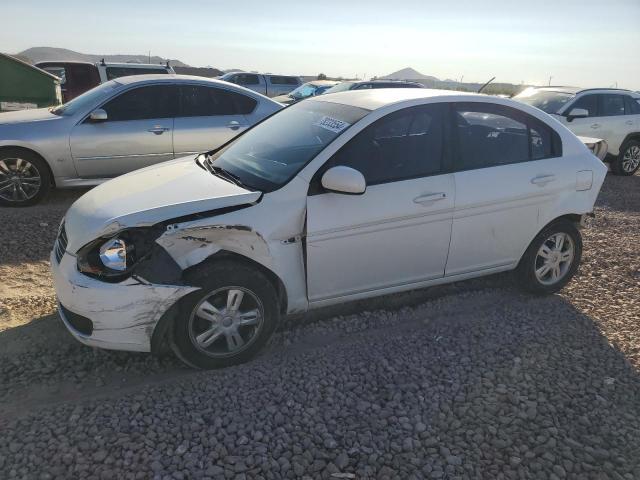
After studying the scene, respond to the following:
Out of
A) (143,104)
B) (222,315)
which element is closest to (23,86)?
(143,104)

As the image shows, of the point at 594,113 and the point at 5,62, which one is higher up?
the point at 5,62

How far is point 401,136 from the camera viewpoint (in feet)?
12.5

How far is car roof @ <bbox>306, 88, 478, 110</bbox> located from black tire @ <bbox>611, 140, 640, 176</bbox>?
8.06m

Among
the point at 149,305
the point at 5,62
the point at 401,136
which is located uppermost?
the point at 5,62

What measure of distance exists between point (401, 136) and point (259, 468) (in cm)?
242

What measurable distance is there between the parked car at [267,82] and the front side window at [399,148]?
730 inches

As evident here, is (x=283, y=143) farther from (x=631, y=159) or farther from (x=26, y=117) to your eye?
(x=631, y=159)

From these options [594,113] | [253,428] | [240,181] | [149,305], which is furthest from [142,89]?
[594,113]

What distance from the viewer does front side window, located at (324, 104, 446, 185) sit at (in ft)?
11.9

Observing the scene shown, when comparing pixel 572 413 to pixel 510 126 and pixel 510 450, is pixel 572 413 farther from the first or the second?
pixel 510 126

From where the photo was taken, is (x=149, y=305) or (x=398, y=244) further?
(x=398, y=244)

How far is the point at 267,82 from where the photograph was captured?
22000 millimetres

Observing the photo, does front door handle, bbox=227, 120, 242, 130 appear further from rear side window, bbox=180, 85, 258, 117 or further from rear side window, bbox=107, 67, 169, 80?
rear side window, bbox=107, 67, 169, 80

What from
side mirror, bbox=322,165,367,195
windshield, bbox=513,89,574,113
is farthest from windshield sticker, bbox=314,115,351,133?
windshield, bbox=513,89,574,113
